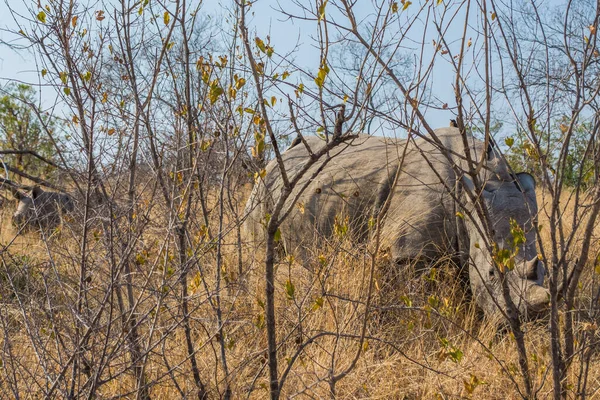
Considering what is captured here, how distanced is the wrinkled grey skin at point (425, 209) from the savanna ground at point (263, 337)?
8.1 inches

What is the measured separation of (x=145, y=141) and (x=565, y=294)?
2.22m

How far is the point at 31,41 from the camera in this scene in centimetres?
324

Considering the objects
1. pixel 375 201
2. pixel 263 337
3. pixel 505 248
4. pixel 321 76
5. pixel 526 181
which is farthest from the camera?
pixel 375 201

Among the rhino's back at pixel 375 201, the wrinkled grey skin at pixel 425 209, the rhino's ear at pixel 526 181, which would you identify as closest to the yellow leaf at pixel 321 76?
the wrinkled grey skin at pixel 425 209

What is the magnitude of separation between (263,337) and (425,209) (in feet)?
5.16

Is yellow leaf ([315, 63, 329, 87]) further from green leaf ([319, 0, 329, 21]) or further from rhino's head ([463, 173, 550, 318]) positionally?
rhino's head ([463, 173, 550, 318])

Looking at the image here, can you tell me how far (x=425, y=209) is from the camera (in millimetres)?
4949

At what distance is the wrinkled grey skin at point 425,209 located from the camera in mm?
3886

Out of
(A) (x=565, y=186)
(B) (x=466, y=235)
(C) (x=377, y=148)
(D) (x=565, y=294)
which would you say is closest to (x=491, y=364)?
(D) (x=565, y=294)

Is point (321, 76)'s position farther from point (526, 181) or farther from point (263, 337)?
point (526, 181)

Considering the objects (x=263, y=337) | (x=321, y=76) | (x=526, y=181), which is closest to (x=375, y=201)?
(x=526, y=181)

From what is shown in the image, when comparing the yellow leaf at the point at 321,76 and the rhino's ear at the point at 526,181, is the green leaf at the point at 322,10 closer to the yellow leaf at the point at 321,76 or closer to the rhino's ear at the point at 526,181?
the yellow leaf at the point at 321,76

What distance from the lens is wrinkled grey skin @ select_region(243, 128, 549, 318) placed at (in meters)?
3.89

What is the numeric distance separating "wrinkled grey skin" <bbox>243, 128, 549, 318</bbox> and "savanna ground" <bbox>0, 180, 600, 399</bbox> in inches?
8.1
